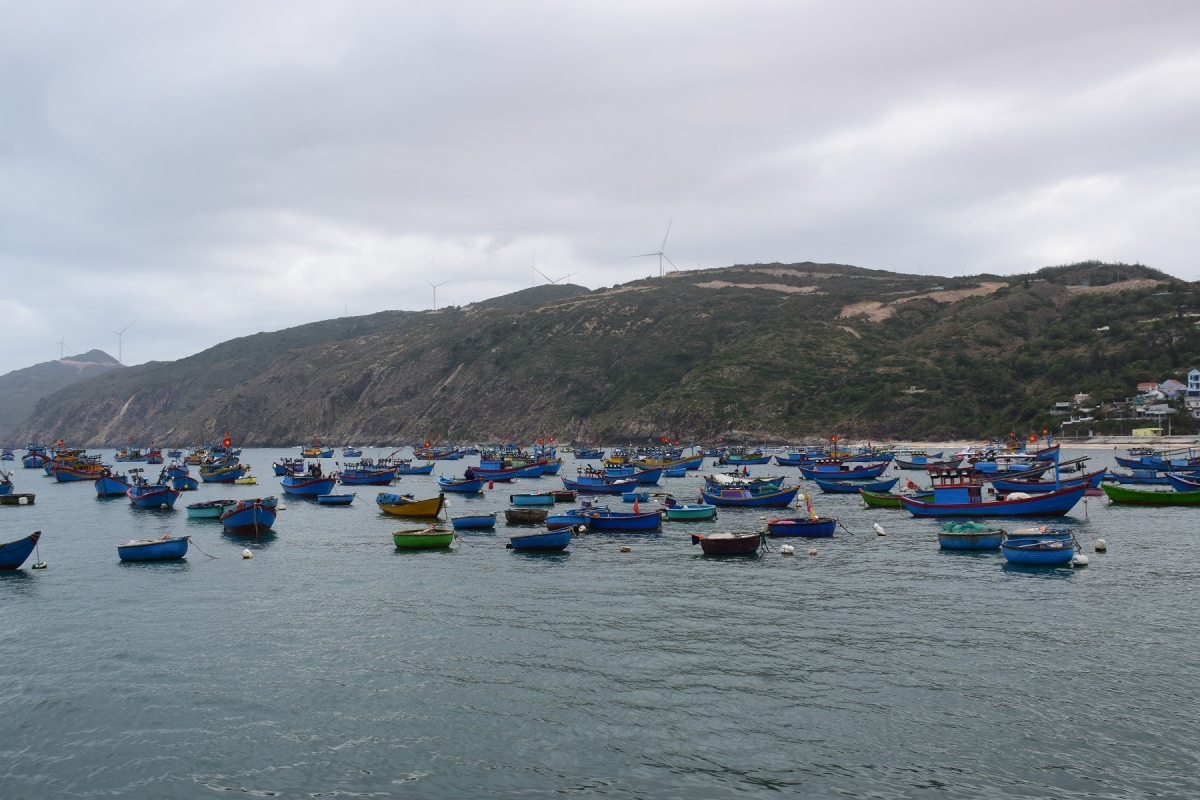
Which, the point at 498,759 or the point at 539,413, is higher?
the point at 539,413

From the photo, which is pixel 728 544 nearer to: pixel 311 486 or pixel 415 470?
pixel 311 486

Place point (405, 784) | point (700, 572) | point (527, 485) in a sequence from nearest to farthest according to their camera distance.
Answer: point (405, 784) → point (700, 572) → point (527, 485)

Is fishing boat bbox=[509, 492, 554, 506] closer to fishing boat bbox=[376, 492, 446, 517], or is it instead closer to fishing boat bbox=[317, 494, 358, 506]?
fishing boat bbox=[376, 492, 446, 517]

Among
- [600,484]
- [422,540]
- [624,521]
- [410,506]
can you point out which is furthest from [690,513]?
[600,484]

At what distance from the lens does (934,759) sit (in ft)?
57.9

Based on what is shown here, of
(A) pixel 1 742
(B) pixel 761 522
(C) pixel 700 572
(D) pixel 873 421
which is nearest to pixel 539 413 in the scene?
(D) pixel 873 421

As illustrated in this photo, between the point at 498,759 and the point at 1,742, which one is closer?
the point at 498,759

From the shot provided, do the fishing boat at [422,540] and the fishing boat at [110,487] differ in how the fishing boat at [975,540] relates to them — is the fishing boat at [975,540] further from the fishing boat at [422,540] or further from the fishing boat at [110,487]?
the fishing boat at [110,487]

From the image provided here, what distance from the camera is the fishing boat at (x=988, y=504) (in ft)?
174

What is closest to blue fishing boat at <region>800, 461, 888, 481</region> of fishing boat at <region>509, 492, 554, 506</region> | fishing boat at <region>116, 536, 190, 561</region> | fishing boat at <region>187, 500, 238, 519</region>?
fishing boat at <region>509, 492, 554, 506</region>

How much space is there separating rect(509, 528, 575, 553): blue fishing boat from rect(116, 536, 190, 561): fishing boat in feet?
62.4

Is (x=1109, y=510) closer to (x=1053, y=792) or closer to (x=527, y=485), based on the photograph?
(x=1053, y=792)

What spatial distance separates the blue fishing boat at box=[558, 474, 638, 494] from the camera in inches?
3255

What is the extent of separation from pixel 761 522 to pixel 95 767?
42.9 meters
